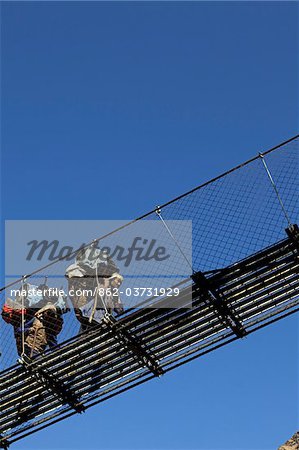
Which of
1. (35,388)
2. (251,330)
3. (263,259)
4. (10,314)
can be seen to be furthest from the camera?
(10,314)

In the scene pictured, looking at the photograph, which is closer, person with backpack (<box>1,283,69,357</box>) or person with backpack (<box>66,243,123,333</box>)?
person with backpack (<box>66,243,123,333</box>)

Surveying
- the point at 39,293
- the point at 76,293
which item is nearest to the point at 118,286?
the point at 76,293

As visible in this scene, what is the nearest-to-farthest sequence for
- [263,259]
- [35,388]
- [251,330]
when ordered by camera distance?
[263,259]
[251,330]
[35,388]

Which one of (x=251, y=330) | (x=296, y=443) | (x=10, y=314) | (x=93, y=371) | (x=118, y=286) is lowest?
(x=296, y=443)

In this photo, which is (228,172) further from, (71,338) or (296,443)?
(296,443)

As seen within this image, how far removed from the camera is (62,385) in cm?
1298

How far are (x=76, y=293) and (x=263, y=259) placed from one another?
3411 millimetres

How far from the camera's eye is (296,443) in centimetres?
1342

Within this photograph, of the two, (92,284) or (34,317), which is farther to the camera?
(34,317)

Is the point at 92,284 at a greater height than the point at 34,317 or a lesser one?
lesser

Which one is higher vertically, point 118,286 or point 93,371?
point 118,286

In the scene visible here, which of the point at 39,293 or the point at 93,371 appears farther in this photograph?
the point at 39,293

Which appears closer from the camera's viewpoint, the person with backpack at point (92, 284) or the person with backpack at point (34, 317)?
the person with backpack at point (92, 284)

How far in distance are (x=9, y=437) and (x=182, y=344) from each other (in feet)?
11.3
